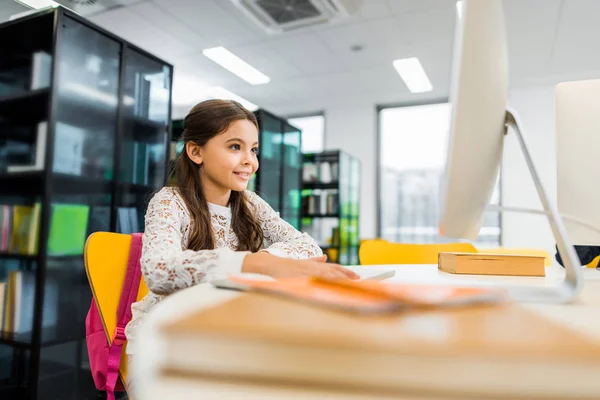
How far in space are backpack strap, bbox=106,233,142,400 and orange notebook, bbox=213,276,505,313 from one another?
736 mm

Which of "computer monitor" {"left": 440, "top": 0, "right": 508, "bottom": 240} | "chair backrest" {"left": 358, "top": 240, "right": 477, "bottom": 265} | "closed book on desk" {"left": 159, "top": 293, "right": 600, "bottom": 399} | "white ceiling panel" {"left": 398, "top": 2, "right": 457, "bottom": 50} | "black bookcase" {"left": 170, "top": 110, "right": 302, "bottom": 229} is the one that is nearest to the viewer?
"closed book on desk" {"left": 159, "top": 293, "right": 600, "bottom": 399}

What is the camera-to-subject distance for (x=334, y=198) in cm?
609

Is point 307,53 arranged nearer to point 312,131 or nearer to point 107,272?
point 312,131

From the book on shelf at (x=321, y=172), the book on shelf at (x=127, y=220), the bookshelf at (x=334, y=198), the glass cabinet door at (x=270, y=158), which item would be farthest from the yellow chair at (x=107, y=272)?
the book on shelf at (x=321, y=172)

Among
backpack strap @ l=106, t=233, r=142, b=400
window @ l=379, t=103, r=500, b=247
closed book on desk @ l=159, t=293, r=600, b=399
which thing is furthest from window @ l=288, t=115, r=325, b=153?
closed book on desk @ l=159, t=293, r=600, b=399

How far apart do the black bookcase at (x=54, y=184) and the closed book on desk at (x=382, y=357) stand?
2.21 m

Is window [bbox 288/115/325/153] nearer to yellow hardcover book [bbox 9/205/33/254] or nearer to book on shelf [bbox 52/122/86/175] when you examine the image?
book on shelf [bbox 52/122/86/175]

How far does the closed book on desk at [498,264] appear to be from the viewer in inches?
36.3

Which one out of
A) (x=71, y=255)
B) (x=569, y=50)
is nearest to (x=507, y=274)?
(x=71, y=255)

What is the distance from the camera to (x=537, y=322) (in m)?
0.32

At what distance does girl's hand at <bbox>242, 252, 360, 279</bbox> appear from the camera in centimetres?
60

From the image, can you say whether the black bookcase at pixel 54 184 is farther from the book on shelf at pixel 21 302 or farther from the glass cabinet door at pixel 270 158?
the glass cabinet door at pixel 270 158

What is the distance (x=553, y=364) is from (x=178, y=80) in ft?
20.0

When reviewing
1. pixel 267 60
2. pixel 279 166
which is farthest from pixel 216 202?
pixel 267 60
